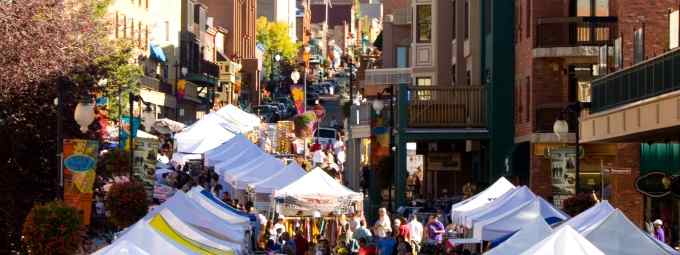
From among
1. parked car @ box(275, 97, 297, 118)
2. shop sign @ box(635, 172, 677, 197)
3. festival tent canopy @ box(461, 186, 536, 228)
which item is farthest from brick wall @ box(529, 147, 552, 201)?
parked car @ box(275, 97, 297, 118)

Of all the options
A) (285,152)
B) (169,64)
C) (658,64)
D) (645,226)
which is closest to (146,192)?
(645,226)

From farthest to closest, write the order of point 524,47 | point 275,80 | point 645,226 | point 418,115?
point 275,80
point 418,115
point 524,47
point 645,226

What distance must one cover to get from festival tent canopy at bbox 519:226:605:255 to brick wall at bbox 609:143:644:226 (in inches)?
803

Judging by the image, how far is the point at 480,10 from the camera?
179 feet

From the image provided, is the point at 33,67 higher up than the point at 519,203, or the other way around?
the point at 33,67

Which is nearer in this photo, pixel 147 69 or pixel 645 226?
pixel 645 226

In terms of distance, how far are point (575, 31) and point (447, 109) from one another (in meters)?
8.09

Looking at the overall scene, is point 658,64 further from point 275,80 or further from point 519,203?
point 275,80

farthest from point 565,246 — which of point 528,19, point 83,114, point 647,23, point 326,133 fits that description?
point 326,133

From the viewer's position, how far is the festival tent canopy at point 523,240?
22.1m

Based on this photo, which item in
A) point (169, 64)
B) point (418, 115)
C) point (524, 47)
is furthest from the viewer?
point (169, 64)

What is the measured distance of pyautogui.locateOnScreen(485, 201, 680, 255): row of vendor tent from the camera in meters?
19.3

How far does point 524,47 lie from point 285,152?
33.9 m

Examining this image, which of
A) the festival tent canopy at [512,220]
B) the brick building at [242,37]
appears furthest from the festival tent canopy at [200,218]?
the brick building at [242,37]
